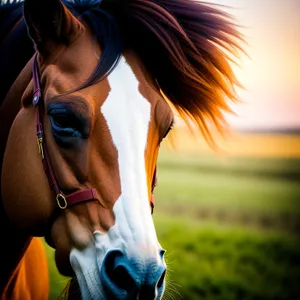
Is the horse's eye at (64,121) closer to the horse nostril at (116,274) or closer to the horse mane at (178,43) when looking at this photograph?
the horse mane at (178,43)

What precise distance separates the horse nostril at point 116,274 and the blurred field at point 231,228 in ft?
1.47

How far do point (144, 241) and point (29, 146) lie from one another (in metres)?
0.78

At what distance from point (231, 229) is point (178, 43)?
6.93m

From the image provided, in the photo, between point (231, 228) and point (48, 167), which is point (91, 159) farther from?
point (231, 228)

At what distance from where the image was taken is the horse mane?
7.23ft

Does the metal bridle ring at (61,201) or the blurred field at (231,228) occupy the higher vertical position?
the metal bridle ring at (61,201)

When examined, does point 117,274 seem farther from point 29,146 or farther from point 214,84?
point 214,84

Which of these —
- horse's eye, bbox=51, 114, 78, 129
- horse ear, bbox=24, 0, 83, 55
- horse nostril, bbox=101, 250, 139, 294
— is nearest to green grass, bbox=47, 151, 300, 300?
horse nostril, bbox=101, 250, 139, 294

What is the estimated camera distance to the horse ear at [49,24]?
2.08m

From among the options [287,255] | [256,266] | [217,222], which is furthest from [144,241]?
[217,222]

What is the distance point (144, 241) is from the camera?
1.68 metres

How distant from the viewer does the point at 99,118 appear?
6.18ft

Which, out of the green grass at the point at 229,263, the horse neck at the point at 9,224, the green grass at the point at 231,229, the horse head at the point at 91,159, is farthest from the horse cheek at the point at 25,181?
the green grass at the point at 229,263

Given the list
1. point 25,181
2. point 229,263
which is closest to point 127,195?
point 25,181
